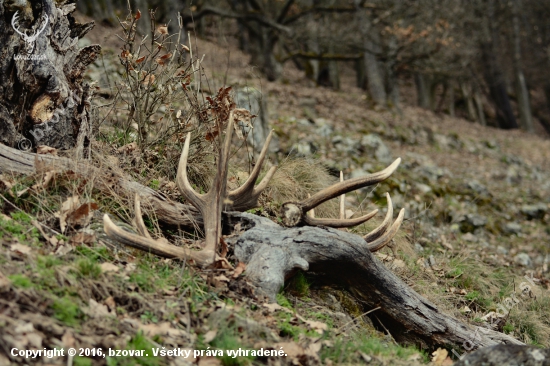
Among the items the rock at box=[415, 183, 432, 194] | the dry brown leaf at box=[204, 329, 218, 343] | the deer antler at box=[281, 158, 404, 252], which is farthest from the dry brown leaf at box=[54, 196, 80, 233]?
the rock at box=[415, 183, 432, 194]

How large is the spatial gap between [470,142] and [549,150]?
5439mm

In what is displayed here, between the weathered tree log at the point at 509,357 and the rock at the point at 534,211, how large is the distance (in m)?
10.0

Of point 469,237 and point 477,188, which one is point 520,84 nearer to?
point 477,188

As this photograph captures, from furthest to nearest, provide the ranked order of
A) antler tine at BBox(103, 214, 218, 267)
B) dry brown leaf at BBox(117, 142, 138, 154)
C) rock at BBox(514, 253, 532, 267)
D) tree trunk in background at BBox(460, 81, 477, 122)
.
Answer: tree trunk in background at BBox(460, 81, 477, 122) < rock at BBox(514, 253, 532, 267) < dry brown leaf at BBox(117, 142, 138, 154) < antler tine at BBox(103, 214, 218, 267)

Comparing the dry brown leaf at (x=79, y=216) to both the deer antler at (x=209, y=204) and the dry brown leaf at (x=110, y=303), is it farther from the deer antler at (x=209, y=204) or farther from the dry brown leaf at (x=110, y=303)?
the dry brown leaf at (x=110, y=303)

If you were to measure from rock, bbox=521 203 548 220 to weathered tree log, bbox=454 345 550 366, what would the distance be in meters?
10.0

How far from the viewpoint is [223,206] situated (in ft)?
13.4

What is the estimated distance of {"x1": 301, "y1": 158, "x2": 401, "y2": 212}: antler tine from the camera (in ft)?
12.9

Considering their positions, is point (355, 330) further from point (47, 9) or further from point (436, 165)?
point (436, 165)

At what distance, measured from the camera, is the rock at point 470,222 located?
9.86m

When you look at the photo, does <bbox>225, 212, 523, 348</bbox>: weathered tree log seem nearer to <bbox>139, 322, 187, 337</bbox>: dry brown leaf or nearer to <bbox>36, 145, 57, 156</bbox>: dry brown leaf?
<bbox>139, 322, 187, 337</bbox>: dry brown leaf

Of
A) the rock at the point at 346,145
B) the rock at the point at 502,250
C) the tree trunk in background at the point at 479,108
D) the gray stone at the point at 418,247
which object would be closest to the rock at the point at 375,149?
the rock at the point at 346,145

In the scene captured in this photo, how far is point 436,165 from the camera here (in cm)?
1364

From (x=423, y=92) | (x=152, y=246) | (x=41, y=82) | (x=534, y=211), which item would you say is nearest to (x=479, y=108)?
(x=423, y=92)
